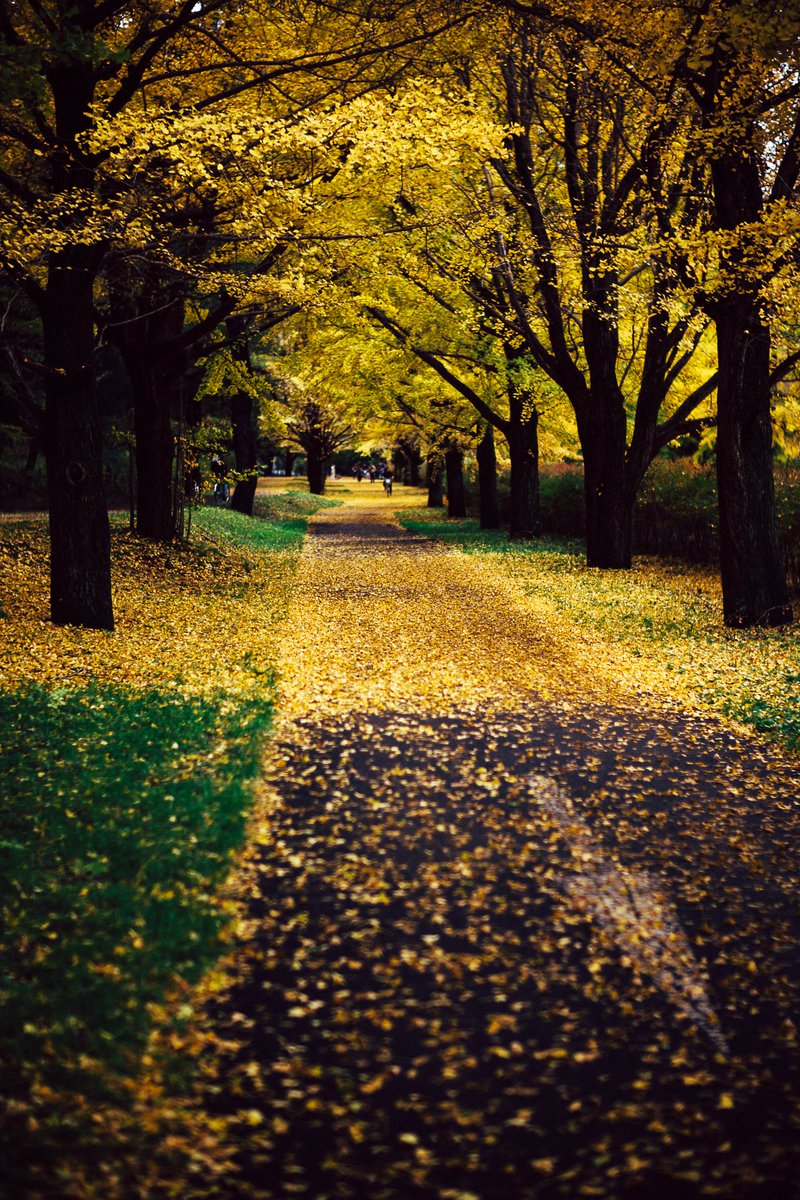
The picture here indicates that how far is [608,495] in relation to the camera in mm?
20891

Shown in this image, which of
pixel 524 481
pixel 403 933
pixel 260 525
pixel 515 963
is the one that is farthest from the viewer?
pixel 260 525

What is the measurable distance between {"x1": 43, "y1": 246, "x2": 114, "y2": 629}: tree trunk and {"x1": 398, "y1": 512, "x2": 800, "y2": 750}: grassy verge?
6.28 metres

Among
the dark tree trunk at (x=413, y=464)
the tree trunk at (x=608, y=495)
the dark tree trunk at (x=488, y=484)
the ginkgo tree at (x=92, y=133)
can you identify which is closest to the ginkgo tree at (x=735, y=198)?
the ginkgo tree at (x=92, y=133)

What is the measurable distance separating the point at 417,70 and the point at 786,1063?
14.7 metres

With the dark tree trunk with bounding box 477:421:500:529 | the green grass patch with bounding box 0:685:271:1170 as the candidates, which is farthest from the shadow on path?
the dark tree trunk with bounding box 477:421:500:529

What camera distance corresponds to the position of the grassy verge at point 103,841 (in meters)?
3.66

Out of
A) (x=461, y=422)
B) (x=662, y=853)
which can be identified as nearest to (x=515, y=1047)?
(x=662, y=853)

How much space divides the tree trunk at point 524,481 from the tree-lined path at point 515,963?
19514 mm

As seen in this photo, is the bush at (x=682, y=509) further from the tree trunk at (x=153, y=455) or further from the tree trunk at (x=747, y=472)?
the tree trunk at (x=153, y=455)

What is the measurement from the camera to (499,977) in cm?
447

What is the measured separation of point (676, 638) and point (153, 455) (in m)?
11.8

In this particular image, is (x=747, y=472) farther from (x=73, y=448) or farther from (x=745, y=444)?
(x=73, y=448)

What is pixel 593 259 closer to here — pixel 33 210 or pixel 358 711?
pixel 33 210

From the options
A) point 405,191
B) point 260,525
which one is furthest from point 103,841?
point 260,525
